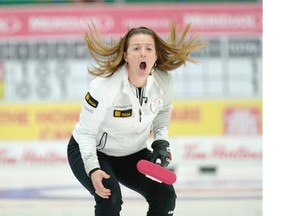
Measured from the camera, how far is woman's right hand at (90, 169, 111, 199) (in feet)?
10.1

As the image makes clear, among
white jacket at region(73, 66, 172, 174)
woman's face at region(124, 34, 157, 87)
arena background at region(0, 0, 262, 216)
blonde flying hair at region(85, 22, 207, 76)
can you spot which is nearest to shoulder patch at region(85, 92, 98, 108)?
white jacket at region(73, 66, 172, 174)

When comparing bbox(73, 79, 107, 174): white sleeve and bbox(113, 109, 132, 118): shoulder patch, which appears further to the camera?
bbox(113, 109, 132, 118): shoulder patch

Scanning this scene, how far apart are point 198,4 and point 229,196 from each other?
4117 mm

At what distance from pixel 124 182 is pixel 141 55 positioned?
757mm

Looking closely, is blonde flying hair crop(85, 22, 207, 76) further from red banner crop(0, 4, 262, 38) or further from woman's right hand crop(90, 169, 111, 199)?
red banner crop(0, 4, 262, 38)

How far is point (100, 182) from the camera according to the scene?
3.07m

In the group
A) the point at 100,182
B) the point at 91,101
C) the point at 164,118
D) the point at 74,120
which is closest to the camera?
the point at 100,182

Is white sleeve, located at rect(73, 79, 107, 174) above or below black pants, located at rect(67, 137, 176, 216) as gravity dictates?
above

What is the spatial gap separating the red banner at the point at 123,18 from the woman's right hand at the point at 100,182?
6.34 m

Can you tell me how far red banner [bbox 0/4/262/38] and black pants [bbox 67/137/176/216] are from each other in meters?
5.98

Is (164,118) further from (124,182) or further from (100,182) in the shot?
(100,182)

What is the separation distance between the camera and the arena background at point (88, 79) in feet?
29.3

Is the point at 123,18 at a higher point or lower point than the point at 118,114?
higher

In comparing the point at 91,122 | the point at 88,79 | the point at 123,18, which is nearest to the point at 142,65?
the point at 91,122
